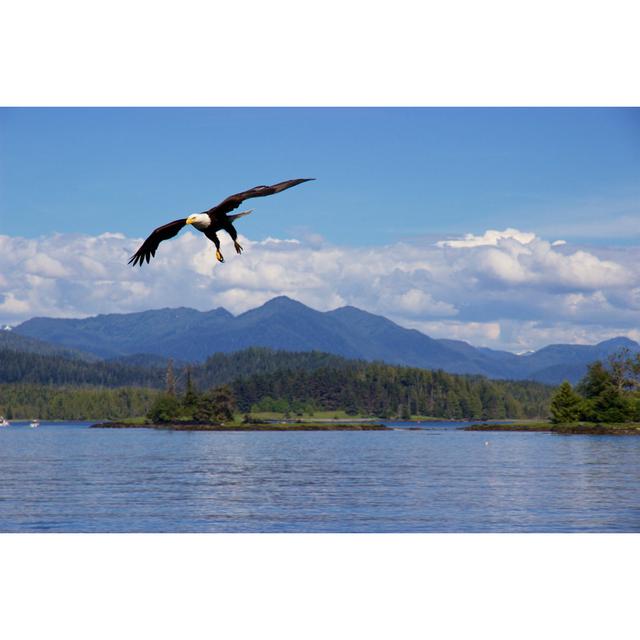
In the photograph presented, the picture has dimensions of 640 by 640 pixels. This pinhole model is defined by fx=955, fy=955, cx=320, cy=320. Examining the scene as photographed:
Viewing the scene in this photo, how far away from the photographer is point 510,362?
15525 cm

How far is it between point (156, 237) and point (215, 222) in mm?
514

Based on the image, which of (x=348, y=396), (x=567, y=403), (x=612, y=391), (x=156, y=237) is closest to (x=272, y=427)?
(x=348, y=396)

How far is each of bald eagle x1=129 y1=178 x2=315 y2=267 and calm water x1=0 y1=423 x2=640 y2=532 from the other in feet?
12.1

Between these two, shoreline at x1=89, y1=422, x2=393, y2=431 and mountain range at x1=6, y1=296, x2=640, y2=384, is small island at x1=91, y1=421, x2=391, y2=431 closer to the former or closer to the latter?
A: shoreline at x1=89, y1=422, x2=393, y2=431

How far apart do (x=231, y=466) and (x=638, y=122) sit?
47.0 feet

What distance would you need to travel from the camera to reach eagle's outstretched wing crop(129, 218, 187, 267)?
7.46 m

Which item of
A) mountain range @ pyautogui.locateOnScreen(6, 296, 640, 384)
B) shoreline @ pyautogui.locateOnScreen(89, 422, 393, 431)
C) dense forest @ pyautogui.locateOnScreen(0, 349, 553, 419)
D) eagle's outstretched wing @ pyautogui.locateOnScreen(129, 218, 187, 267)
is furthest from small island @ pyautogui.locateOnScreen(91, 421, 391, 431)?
mountain range @ pyautogui.locateOnScreen(6, 296, 640, 384)

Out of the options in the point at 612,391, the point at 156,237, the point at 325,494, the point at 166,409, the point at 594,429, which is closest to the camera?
the point at 156,237

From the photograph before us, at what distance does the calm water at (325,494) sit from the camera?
412 inches

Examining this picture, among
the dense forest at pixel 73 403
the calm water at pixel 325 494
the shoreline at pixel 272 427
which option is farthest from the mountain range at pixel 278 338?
the calm water at pixel 325 494

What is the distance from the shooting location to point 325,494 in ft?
46.2

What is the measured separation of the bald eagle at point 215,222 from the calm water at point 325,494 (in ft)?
12.1

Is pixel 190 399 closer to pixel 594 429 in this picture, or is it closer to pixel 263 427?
pixel 263 427
